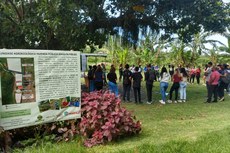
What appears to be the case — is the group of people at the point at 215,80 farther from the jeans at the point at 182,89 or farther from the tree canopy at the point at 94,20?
the tree canopy at the point at 94,20

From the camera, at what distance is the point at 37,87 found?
6.88m

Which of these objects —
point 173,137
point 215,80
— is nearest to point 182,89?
point 215,80

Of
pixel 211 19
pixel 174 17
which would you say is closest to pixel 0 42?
pixel 174 17

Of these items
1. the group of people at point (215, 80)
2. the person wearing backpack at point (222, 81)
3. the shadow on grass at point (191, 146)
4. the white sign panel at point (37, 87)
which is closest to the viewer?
the shadow on grass at point (191, 146)

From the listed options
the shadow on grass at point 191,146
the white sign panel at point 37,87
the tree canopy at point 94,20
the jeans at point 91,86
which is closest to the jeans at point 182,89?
the tree canopy at point 94,20

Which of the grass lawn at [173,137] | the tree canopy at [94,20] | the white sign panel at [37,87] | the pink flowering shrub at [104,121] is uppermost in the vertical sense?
the tree canopy at [94,20]

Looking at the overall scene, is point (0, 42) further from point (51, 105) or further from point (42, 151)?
point (42, 151)

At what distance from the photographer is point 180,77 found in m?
14.0

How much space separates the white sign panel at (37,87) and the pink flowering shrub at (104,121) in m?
0.43

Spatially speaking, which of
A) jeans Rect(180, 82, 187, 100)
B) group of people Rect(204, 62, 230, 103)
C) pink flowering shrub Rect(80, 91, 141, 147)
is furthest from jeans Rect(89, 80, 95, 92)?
pink flowering shrub Rect(80, 91, 141, 147)

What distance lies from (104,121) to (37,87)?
5.19ft

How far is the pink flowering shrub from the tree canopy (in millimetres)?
5670

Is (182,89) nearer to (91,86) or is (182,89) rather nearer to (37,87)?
(91,86)

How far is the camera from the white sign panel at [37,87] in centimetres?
647
